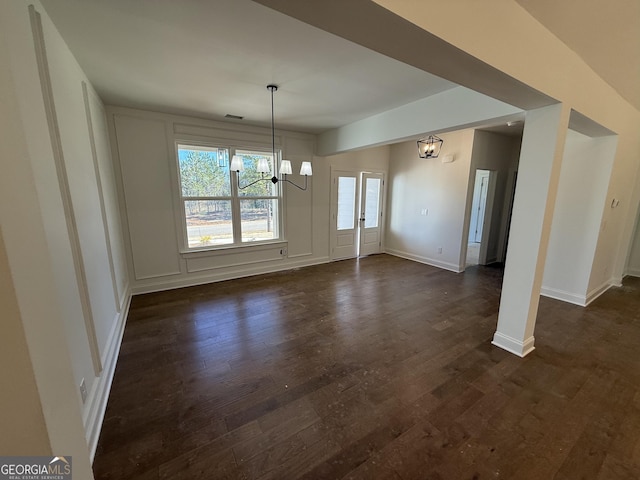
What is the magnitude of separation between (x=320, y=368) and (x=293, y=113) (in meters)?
3.36

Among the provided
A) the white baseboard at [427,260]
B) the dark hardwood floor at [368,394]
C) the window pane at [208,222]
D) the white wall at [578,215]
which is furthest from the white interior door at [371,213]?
the white wall at [578,215]

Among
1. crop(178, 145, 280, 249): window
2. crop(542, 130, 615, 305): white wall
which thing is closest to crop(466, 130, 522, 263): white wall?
crop(542, 130, 615, 305): white wall

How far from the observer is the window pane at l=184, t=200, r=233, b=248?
427 centimetres

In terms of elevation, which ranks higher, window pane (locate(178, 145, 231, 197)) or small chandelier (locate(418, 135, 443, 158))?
small chandelier (locate(418, 135, 443, 158))

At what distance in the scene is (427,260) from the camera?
18.5 feet

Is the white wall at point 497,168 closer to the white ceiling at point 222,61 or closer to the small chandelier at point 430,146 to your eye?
the small chandelier at point 430,146

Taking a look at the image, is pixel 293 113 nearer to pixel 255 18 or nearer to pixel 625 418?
pixel 255 18

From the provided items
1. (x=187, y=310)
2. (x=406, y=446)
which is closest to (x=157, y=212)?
(x=187, y=310)

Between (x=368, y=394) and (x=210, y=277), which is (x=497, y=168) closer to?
(x=368, y=394)

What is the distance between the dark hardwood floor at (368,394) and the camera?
153 centimetres

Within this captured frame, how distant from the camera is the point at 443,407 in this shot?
6.27 feet

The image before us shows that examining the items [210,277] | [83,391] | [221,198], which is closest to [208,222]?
[221,198]

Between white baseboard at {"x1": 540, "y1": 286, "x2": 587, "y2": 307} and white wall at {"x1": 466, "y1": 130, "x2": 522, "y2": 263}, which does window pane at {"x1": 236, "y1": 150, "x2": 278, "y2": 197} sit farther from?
white baseboard at {"x1": 540, "y1": 286, "x2": 587, "y2": 307}

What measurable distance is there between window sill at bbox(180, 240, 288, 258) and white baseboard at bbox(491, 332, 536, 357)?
12.2ft
